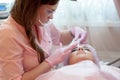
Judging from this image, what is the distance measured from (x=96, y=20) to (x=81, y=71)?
0.57 meters

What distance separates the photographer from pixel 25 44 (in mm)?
1002

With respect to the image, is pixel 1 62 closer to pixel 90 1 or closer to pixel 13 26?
pixel 13 26

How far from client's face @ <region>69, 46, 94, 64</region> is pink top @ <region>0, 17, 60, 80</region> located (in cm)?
18

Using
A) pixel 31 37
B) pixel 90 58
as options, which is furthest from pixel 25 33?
pixel 90 58

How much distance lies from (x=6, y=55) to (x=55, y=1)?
1.02 feet

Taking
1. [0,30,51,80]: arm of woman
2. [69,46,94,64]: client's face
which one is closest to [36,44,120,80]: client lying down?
[69,46,94,64]: client's face

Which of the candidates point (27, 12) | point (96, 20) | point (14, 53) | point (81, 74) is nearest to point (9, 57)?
point (14, 53)

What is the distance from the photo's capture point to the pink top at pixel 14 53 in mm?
947

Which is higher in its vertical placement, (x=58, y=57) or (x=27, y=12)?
(x=27, y=12)

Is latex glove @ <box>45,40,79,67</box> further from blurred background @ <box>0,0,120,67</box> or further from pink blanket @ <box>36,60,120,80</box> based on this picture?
blurred background @ <box>0,0,120,67</box>

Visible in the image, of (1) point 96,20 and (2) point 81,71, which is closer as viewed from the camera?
(2) point 81,71

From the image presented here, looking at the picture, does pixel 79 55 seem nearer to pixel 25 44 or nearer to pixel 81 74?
pixel 81 74

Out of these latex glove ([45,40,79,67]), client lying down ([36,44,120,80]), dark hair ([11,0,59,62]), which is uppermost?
dark hair ([11,0,59,62])

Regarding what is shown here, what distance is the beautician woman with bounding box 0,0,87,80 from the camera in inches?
37.4
